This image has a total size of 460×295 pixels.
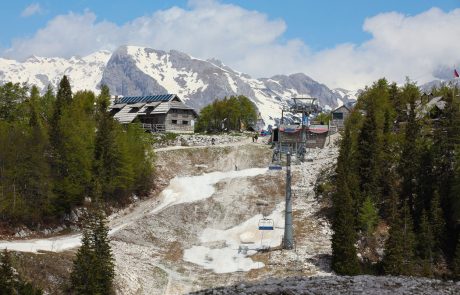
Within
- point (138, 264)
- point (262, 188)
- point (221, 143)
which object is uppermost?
point (221, 143)

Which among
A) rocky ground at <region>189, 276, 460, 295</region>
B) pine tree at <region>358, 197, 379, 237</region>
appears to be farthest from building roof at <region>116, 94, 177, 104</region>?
rocky ground at <region>189, 276, 460, 295</region>

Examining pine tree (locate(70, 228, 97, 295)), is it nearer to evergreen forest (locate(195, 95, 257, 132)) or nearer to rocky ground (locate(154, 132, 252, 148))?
rocky ground (locate(154, 132, 252, 148))

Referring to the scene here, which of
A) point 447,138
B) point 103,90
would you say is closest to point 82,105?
point 103,90

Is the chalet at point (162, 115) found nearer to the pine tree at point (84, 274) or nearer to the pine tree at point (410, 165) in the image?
the pine tree at point (410, 165)

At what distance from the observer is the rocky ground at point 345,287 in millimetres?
28672

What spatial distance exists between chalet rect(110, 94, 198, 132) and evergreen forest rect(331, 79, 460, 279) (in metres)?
54.3

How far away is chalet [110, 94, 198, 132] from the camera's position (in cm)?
11856

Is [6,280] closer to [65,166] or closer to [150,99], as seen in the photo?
[65,166]

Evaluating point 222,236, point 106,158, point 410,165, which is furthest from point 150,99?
point 410,165

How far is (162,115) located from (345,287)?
92.6m

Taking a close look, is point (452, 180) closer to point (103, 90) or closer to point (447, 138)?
point (447, 138)

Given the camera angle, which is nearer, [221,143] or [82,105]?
[82,105]

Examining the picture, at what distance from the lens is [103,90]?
102250 millimetres

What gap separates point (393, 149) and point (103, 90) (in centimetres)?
5575
